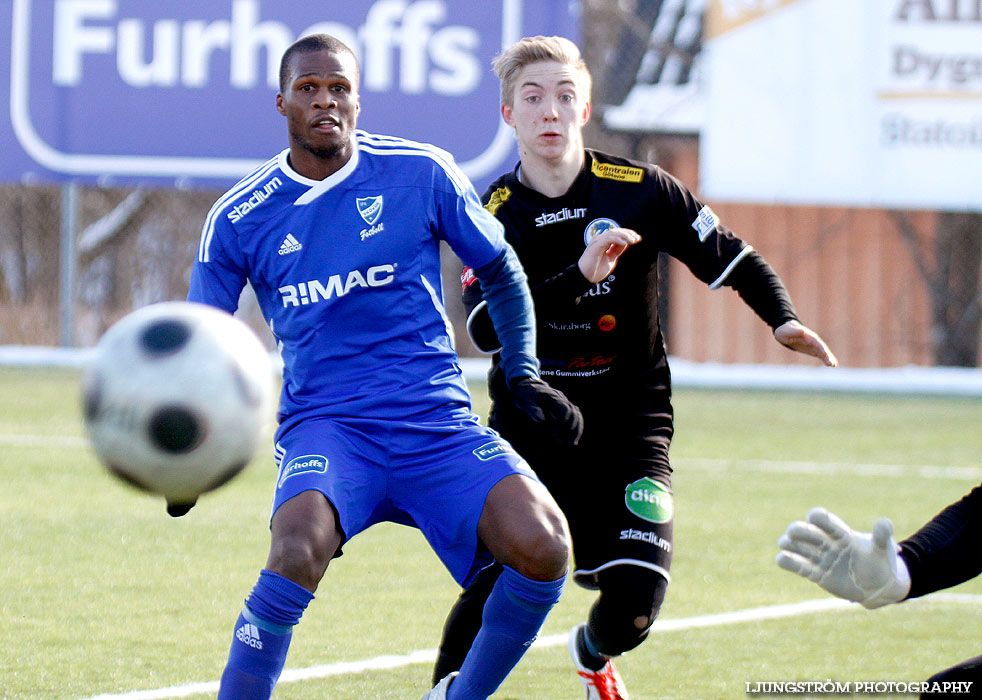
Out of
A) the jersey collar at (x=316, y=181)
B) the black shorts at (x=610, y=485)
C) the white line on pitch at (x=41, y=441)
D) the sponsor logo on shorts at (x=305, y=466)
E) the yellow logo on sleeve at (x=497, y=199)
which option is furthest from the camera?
the white line on pitch at (x=41, y=441)

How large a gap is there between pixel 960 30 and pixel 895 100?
81 cm

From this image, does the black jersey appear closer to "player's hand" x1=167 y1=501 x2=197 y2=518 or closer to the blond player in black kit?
the blond player in black kit

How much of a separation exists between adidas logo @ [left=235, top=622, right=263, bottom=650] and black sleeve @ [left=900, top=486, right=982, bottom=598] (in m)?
1.53

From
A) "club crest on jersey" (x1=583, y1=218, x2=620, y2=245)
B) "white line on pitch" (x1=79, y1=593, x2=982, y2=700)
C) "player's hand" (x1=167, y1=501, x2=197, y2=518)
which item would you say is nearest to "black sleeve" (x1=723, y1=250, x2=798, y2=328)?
"club crest on jersey" (x1=583, y1=218, x2=620, y2=245)

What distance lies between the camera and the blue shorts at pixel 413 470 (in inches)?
159

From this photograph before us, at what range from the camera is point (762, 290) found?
4770 mm

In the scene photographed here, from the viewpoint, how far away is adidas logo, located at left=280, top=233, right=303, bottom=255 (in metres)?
4.21

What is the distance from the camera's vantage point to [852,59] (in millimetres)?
12805

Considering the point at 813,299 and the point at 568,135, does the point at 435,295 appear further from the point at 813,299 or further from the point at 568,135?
the point at 813,299

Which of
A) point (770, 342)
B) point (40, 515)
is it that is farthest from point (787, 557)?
point (770, 342)

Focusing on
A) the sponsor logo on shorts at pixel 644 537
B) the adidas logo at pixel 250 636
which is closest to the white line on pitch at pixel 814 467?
the sponsor logo on shorts at pixel 644 537

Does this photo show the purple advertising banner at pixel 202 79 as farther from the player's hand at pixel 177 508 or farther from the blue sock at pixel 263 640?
the blue sock at pixel 263 640

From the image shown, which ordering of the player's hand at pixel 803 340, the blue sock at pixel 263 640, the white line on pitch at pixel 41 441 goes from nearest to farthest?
the blue sock at pixel 263 640
the player's hand at pixel 803 340
the white line on pitch at pixel 41 441

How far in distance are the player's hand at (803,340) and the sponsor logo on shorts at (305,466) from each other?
1397 mm
